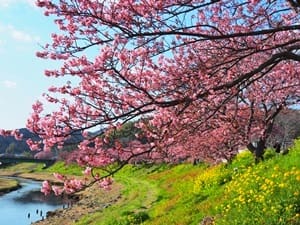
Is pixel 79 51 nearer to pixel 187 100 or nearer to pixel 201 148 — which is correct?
pixel 187 100

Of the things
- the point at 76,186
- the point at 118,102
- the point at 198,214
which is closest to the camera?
the point at 76,186

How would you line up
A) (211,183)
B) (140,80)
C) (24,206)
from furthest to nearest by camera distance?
(24,206) → (211,183) → (140,80)

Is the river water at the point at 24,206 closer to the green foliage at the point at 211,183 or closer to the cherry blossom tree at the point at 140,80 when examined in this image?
the green foliage at the point at 211,183

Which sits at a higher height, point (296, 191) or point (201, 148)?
point (201, 148)

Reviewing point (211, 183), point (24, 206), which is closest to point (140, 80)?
point (211, 183)

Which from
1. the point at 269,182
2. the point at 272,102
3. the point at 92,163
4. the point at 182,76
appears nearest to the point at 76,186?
the point at 92,163

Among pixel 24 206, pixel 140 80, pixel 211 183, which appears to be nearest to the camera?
pixel 140 80

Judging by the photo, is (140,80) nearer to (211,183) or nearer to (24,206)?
(211,183)

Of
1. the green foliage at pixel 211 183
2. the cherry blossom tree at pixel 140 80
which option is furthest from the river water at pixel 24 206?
the cherry blossom tree at pixel 140 80

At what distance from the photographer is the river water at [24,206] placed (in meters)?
40.8

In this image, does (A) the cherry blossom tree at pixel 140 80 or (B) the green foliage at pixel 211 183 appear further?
(B) the green foliage at pixel 211 183

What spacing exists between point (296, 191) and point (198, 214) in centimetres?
445

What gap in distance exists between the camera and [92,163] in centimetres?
768

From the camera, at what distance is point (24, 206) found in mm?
51312
